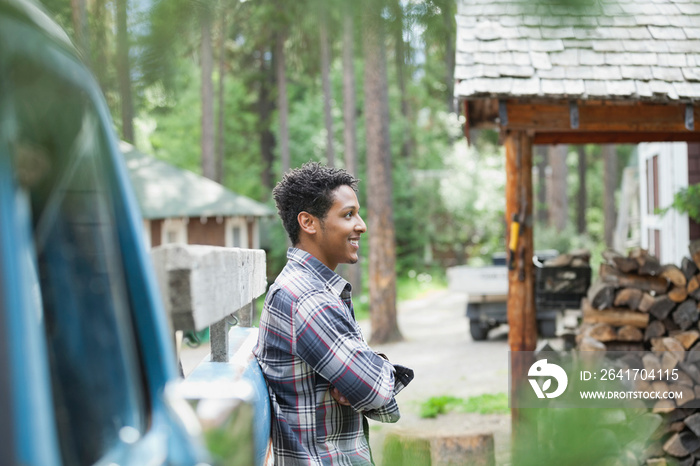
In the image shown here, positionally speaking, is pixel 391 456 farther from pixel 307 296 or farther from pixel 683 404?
pixel 683 404

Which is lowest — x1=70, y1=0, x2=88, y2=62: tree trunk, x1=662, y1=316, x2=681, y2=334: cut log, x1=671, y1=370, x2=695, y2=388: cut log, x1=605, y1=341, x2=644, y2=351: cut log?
x1=671, y1=370, x2=695, y2=388: cut log

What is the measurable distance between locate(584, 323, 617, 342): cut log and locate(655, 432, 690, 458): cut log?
892mm

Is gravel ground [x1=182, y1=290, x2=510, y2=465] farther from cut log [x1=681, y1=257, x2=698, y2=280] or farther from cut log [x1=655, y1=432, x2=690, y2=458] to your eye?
cut log [x1=681, y1=257, x2=698, y2=280]

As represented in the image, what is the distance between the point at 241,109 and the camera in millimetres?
26844

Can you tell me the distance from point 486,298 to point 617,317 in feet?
21.4

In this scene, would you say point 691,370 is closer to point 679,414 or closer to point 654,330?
point 679,414

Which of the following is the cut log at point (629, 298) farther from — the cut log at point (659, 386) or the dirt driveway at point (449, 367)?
the dirt driveway at point (449, 367)

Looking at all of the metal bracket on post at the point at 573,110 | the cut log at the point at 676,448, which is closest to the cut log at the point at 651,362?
the cut log at the point at 676,448

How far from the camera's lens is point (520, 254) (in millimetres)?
5430

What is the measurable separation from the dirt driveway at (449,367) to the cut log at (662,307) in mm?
1673

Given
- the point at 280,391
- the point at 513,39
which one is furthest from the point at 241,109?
the point at 280,391

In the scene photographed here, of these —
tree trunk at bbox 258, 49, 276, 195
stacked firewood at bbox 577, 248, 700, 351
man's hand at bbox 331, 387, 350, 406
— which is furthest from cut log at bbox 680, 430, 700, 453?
tree trunk at bbox 258, 49, 276, 195

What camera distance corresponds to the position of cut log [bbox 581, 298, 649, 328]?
5.71 m

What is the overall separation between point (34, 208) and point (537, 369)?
16.0 ft
